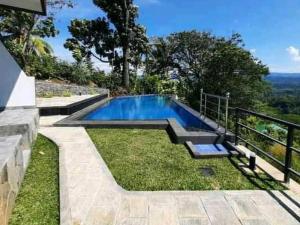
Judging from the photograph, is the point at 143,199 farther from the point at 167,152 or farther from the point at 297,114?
the point at 297,114

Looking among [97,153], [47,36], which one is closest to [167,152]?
[97,153]

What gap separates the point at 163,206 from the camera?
138 inches

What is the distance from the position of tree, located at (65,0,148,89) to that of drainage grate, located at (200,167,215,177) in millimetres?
16993

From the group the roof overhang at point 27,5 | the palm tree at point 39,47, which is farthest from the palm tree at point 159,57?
the roof overhang at point 27,5

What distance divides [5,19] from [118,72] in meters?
9.55

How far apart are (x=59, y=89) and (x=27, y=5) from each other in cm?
1053

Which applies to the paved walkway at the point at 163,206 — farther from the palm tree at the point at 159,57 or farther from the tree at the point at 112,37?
the palm tree at the point at 159,57

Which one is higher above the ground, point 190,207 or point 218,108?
point 218,108

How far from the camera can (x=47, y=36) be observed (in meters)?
18.6

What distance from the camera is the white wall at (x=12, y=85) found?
7.65m

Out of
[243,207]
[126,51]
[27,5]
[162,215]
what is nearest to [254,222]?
[243,207]

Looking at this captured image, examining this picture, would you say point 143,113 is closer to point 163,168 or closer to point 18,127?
point 18,127

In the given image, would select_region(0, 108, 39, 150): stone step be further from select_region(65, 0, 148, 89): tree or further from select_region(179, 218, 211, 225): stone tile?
select_region(65, 0, 148, 89): tree

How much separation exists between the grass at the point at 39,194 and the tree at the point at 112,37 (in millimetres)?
16759
